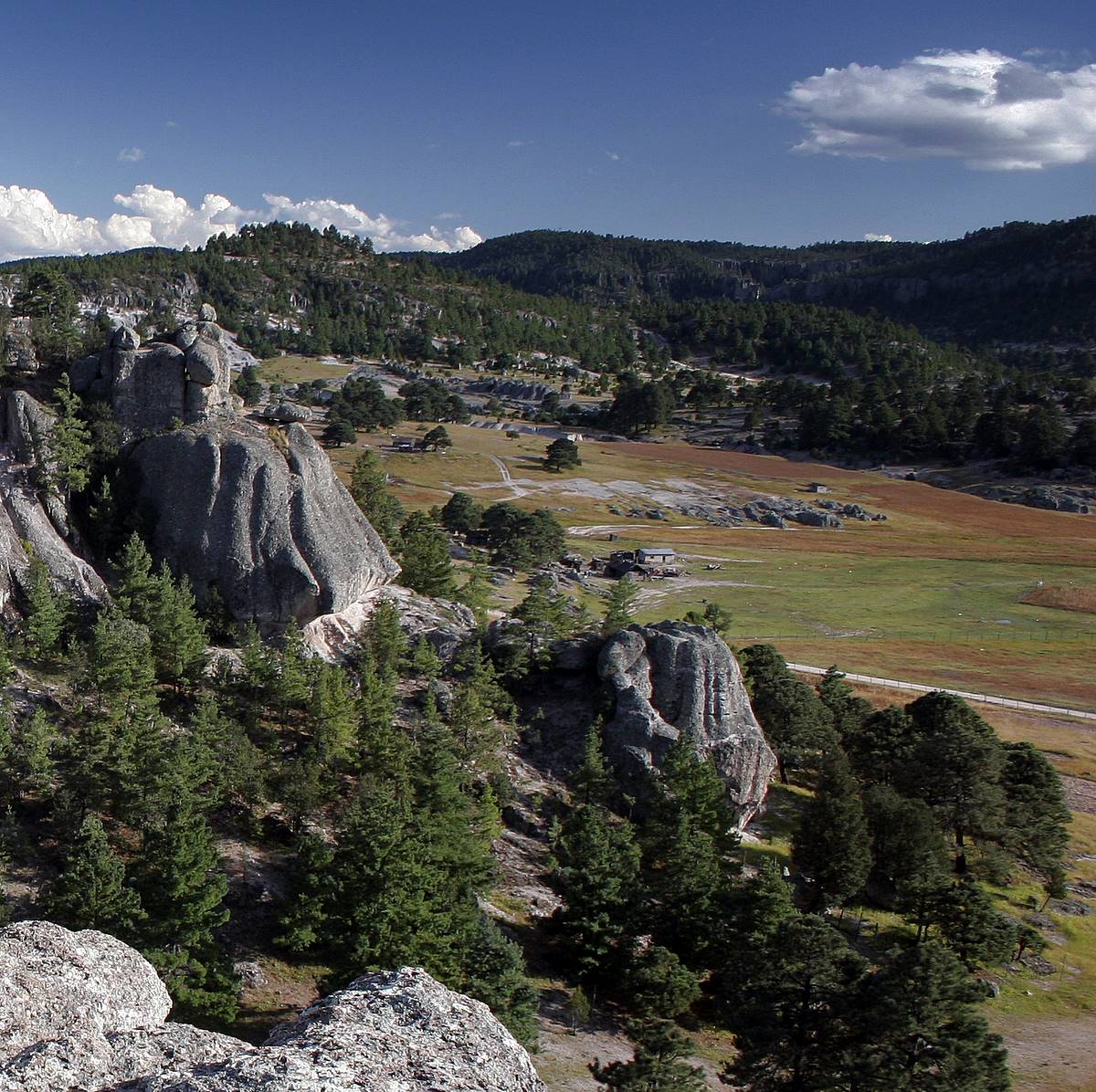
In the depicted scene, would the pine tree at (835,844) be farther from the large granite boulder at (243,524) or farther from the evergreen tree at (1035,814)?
the large granite boulder at (243,524)

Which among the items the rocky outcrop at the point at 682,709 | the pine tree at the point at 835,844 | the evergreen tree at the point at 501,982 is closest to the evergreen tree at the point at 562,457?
the rocky outcrop at the point at 682,709

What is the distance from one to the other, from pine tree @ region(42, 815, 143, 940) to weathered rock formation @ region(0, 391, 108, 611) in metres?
19.8

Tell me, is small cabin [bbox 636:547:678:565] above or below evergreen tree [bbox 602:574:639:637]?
below

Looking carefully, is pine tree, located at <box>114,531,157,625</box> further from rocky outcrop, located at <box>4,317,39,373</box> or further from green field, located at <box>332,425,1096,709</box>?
green field, located at <box>332,425,1096,709</box>

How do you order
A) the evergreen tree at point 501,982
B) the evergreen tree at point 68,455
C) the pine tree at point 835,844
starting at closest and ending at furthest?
the evergreen tree at point 501,982
the pine tree at point 835,844
the evergreen tree at point 68,455

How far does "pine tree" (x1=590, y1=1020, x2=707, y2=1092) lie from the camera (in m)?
26.7

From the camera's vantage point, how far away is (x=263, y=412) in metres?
58.2

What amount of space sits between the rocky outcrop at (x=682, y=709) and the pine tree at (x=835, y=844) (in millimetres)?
5241

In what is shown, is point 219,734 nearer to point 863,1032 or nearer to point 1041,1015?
point 863,1032

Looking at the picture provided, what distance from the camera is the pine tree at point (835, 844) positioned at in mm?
46812

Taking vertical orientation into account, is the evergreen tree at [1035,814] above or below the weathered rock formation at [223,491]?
below

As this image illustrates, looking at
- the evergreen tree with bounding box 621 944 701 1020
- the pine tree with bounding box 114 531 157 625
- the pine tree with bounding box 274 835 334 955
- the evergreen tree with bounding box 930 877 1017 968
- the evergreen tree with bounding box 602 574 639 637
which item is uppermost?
the pine tree with bounding box 114 531 157 625

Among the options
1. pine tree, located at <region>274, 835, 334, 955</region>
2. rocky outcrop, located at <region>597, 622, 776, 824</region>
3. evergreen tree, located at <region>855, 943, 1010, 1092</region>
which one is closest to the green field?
rocky outcrop, located at <region>597, 622, 776, 824</region>

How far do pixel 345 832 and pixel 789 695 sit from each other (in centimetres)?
3809
